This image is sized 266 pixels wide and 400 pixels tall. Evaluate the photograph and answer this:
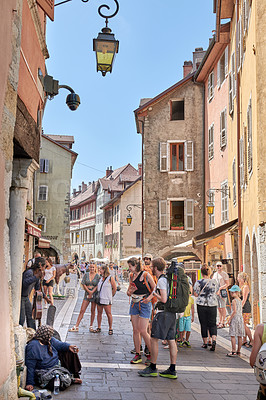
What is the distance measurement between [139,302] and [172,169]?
18.7 meters

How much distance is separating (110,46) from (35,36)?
1141 millimetres

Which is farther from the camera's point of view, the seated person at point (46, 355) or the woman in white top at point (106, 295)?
the woman in white top at point (106, 295)

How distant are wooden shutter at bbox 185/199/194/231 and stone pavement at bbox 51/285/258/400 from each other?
15089 millimetres

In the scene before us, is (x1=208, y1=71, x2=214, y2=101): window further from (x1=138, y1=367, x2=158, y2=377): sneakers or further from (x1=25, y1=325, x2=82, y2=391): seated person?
(x1=25, y1=325, x2=82, y2=391): seated person

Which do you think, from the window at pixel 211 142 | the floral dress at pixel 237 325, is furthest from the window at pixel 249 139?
the window at pixel 211 142

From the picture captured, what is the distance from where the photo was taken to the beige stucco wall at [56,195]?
3844cm

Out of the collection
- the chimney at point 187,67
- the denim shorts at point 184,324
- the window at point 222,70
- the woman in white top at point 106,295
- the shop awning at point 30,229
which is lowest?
the denim shorts at point 184,324

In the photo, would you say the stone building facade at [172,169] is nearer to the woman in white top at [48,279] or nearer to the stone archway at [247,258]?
the stone archway at [247,258]

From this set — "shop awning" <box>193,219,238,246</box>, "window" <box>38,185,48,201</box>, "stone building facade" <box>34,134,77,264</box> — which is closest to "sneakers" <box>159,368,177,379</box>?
"shop awning" <box>193,219,238,246</box>

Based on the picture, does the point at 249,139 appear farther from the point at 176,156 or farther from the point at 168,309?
the point at 176,156

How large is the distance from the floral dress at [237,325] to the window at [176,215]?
53.5 ft

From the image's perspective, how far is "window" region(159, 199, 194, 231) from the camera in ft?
83.0

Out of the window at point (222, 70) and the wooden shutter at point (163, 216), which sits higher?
the window at point (222, 70)

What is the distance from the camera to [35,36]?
7.20 metres
